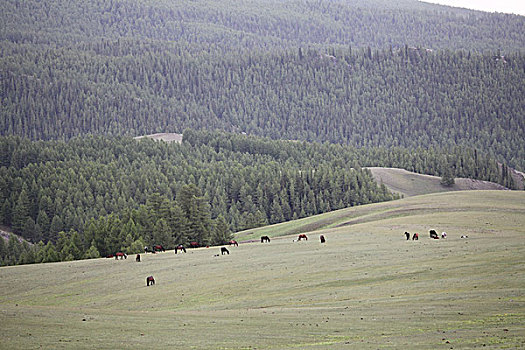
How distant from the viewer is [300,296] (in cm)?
4678

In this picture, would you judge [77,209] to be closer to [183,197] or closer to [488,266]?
[183,197]

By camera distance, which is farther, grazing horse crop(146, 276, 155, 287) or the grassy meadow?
grazing horse crop(146, 276, 155, 287)

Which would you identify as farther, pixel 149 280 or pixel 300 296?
pixel 149 280

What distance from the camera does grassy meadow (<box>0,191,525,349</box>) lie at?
3219 cm

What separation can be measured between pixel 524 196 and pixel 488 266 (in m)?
68.9

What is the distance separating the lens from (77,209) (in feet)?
568

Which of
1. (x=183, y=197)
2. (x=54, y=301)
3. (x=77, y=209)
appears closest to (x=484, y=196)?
(x=183, y=197)

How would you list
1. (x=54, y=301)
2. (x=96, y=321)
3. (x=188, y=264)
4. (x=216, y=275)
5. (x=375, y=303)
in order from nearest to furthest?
(x=96, y=321), (x=375, y=303), (x=54, y=301), (x=216, y=275), (x=188, y=264)

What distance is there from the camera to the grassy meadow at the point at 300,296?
3219 cm

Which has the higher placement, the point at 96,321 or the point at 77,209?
the point at 96,321

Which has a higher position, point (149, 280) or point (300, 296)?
point (300, 296)

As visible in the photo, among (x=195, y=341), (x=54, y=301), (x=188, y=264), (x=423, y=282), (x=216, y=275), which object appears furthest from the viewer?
(x=188, y=264)

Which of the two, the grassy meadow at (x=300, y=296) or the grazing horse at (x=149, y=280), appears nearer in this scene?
the grassy meadow at (x=300, y=296)

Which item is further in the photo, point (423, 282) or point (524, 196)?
point (524, 196)
